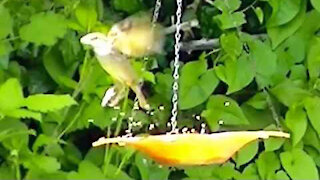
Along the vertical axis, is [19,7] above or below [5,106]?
above

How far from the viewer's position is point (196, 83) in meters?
1.59

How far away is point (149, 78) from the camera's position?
1.42 meters

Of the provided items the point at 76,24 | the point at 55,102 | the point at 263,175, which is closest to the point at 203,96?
the point at 263,175

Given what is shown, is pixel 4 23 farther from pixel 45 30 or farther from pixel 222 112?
pixel 222 112

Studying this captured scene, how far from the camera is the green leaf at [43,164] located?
1390 mm

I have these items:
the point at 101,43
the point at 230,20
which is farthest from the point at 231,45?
the point at 101,43

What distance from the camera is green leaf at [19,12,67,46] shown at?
145 cm

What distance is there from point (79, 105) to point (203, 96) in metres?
0.24

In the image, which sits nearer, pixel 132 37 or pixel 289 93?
pixel 132 37

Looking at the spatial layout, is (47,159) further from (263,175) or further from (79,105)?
(263,175)

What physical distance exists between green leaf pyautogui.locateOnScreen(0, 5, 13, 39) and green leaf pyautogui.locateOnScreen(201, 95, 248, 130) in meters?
0.41

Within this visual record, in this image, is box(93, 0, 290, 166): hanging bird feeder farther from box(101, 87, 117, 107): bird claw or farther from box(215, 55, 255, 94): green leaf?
box(215, 55, 255, 94): green leaf

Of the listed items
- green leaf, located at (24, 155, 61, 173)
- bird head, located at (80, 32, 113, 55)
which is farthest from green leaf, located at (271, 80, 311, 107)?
bird head, located at (80, 32, 113, 55)

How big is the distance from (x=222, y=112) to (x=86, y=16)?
13.8 inches
